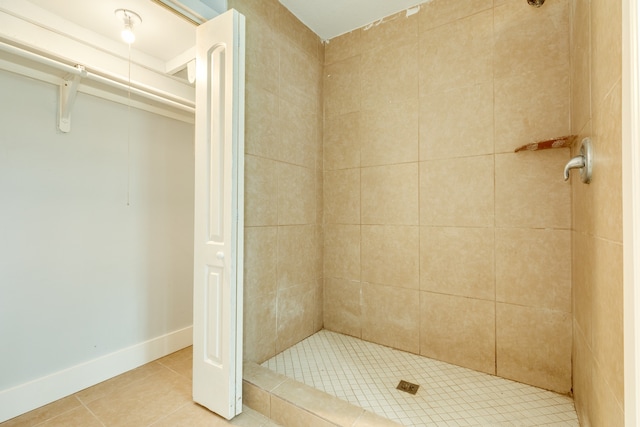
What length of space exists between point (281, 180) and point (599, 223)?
5.09 ft

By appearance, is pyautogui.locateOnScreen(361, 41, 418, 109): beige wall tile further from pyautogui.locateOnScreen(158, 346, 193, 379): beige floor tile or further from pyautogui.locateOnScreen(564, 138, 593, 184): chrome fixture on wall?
pyautogui.locateOnScreen(158, 346, 193, 379): beige floor tile

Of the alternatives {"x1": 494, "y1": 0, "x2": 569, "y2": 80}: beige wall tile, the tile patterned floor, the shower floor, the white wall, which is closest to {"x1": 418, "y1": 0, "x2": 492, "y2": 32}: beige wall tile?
{"x1": 494, "y1": 0, "x2": 569, "y2": 80}: beige wall tile

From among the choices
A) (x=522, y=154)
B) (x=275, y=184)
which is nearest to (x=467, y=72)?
(x=522, y=154)

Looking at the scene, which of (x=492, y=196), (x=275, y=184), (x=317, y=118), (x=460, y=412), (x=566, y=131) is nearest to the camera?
(x=460, y=412)

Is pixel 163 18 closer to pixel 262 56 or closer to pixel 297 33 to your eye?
pixel 262 56

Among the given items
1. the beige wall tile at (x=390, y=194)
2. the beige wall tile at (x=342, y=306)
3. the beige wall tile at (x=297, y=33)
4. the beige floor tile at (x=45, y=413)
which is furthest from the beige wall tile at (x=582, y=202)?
the beige floor tile at (x=45, y=413)

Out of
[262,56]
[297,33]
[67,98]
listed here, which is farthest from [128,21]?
[297,33]

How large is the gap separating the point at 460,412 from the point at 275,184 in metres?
1.57

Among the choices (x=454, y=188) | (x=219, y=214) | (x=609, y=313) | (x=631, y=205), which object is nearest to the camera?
(x=631, y=205)

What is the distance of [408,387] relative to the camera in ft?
4.89

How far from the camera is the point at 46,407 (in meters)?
1.49

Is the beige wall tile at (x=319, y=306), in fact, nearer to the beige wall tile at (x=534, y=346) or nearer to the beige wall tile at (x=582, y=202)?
the beige wall tile at (x=534, y=346)

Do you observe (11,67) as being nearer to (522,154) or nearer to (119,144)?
(119,144)

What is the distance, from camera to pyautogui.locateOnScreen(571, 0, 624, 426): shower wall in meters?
0.69
